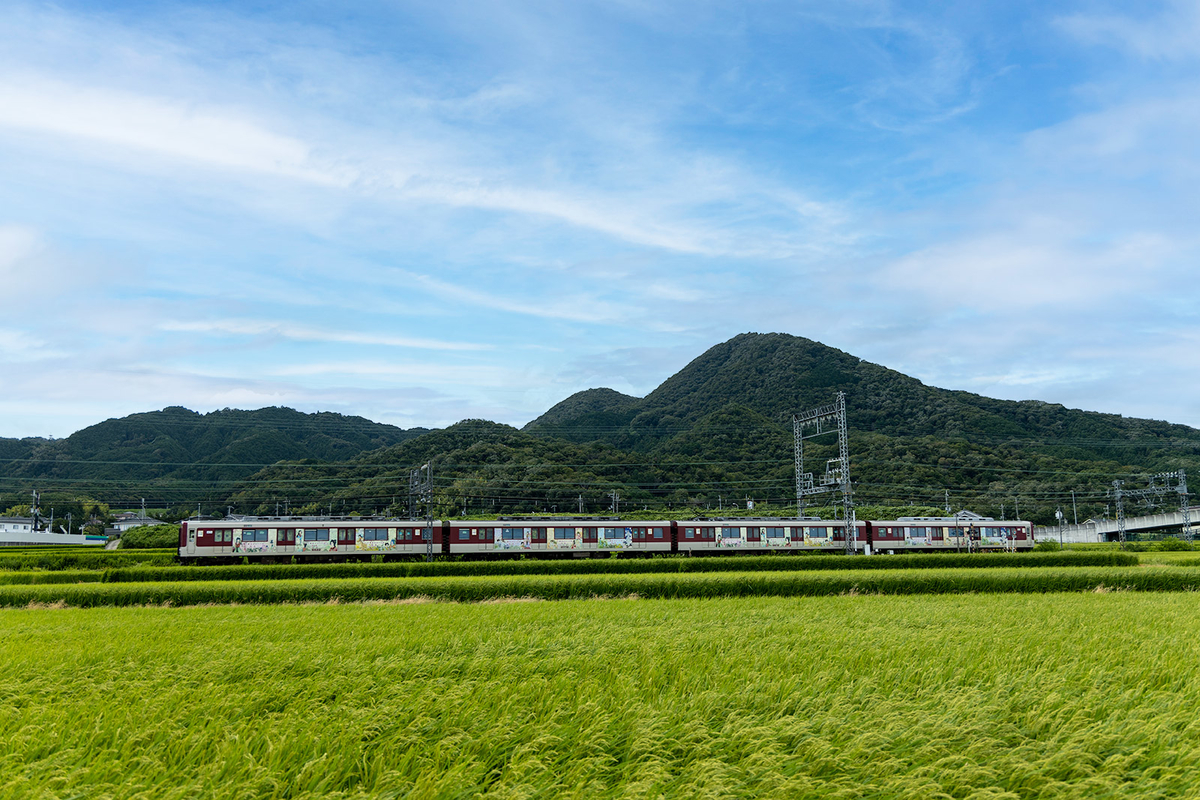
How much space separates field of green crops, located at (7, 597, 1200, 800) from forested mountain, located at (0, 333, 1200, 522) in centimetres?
5901

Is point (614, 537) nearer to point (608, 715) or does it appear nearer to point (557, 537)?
point (557, 537)

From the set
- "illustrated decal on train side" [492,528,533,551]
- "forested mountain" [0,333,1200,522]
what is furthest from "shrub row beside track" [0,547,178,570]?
"forested mountain" [0,333,1200,522]

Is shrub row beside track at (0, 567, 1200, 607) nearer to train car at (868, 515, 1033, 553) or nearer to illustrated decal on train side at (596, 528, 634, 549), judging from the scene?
illustrated decal on train side at (596, 528, 634, 549)

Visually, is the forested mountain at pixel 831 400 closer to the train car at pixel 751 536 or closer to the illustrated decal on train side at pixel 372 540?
the train car at pixel 751 536

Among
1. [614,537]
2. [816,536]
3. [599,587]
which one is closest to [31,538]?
[614,537]

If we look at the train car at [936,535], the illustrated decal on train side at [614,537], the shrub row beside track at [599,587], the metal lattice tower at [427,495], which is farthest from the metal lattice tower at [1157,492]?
the metal lattice tower at [427,495]

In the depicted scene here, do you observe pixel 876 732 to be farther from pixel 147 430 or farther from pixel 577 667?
pixel 147 430

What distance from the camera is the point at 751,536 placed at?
45.4m

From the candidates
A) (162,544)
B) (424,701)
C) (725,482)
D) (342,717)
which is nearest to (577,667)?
(424,701)

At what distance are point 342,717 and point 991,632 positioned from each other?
36.2 feet

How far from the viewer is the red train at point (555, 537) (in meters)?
40.0

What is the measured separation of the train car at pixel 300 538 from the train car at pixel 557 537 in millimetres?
1712

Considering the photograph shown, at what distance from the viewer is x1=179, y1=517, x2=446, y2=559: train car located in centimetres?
3966

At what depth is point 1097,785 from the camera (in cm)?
589
